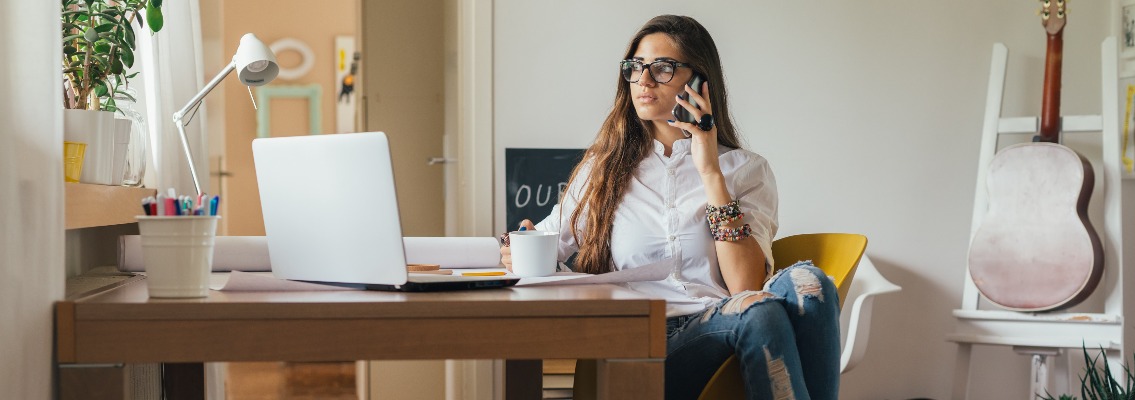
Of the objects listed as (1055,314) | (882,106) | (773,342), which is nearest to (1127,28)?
(882,106)

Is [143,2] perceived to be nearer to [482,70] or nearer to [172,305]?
[172,305]

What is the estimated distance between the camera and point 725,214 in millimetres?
1976

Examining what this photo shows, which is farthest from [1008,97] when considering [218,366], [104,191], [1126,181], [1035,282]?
[104,191]

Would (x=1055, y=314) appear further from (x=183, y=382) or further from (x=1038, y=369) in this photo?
(x=183, y=382)

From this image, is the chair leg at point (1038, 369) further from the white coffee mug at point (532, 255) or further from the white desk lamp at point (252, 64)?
the white desk lamp at point (252, 64)

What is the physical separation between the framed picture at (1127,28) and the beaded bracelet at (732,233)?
5.86 feet

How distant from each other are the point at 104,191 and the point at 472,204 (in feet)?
4.91

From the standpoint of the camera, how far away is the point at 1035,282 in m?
2.80

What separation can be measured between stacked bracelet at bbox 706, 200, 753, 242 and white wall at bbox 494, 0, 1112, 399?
3.53 ft

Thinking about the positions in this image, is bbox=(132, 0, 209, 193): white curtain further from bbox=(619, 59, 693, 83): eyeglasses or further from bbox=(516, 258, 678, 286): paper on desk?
bbox=(516, 258, 678, 286): paper on desk

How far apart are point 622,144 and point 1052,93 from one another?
1.45 m

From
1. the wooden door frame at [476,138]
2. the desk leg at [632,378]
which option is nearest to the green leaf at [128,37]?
the desk leg at [632,378]

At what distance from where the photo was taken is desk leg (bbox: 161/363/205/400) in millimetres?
1840

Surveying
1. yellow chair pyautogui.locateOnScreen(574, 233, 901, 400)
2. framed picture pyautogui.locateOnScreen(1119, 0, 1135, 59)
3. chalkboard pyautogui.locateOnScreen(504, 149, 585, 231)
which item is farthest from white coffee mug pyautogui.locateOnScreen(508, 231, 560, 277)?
framed picture pyautogui.locateOnScreen(1119, 0, 1135, 59)
